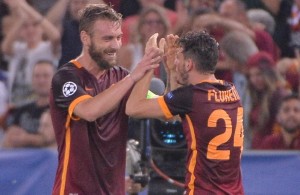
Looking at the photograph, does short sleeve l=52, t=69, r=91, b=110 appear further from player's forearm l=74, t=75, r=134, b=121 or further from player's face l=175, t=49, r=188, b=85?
player's face l=175, t=49, r=188, b=85

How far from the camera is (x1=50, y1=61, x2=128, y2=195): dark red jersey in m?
5.90

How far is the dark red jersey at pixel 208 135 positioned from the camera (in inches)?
228

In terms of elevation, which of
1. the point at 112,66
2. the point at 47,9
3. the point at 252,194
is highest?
the point at 47,9

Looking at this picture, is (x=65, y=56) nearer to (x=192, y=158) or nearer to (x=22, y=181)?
(x=22, y=181)

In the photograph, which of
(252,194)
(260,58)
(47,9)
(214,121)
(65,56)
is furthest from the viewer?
(47,9)

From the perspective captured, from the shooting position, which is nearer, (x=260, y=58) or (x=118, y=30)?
(x=118, y=30)

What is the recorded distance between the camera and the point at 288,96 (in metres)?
8.95

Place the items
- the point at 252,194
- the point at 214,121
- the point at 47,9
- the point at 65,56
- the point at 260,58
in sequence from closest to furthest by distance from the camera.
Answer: the point at 214,121
the point at 252,194
the point at 65,56
the point at 260,58
the point at 47,9

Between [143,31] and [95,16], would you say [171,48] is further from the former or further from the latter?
[143,31]

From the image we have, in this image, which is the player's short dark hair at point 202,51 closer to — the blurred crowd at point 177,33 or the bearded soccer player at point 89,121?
the bearded soccer player at point 89,121

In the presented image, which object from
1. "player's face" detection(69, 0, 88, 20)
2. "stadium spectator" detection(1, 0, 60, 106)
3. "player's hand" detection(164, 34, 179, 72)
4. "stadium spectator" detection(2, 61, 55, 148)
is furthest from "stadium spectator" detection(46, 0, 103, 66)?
"player's hand" detection(164, 34, 179, 72)

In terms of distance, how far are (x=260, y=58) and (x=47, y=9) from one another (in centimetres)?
285

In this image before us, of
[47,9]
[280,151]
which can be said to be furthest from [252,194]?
[47,9]

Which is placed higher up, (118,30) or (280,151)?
(118,30)
